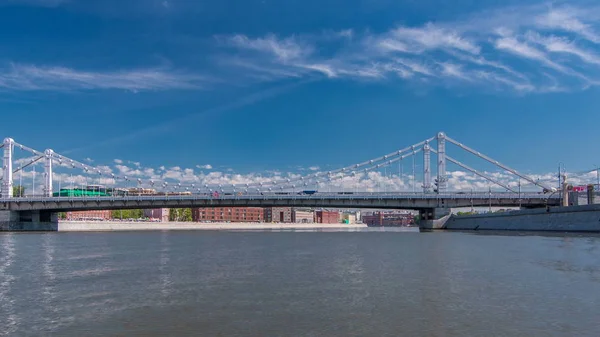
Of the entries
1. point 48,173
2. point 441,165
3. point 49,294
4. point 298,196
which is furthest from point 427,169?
point 49,294

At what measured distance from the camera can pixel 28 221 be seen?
367 feet

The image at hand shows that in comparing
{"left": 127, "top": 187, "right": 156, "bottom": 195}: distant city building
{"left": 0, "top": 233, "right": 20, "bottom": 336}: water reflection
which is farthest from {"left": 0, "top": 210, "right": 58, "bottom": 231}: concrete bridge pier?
{"left": 0, "top": 233, "right": 20, "bottom": 336}: water reflection

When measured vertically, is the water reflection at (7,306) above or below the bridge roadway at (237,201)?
below

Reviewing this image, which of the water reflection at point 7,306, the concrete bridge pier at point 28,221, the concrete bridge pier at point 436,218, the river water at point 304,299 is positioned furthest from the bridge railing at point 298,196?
the water reflection at point 7,306

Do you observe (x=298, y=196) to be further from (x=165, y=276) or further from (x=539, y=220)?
(x=165, y=276)

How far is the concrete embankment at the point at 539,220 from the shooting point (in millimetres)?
69012

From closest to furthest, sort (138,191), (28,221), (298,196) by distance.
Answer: (298,196)
(28,221)
(138,191)

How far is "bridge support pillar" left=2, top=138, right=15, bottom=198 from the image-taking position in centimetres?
11362

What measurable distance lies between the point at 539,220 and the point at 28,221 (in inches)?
3882

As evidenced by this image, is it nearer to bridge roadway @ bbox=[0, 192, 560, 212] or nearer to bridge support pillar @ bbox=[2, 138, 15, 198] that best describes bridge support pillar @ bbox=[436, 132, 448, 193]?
bridge roadway @ bbox=[0, 192, 560, 212]

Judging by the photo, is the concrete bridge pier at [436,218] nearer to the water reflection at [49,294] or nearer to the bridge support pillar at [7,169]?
the bridge support pillar at [7,169]

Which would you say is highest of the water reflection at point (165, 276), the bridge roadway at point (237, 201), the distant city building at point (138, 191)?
the distant city building at point (138, 191)

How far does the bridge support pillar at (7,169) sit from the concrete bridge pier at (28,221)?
5111mm

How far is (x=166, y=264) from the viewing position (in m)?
33.1
